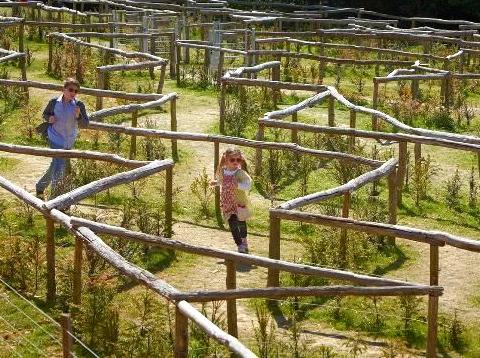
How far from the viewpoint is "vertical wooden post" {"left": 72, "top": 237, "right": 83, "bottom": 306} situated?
320 inches

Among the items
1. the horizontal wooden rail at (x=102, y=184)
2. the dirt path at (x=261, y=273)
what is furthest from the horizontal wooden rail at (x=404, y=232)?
the horizontal wooden rail at (x=102, y=184)

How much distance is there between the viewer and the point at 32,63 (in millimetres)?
20500

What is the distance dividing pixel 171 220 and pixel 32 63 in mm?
10857

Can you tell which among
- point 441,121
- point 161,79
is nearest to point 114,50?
point 161,79

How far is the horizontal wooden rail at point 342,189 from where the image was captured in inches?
356

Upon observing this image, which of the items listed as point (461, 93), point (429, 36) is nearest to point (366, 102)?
point (461, 93)

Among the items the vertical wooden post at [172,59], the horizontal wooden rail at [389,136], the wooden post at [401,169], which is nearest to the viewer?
the horizontal wooden rail at [389,136]

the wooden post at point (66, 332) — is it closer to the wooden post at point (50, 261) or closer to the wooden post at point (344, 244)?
the wooden post at point (50, 261)

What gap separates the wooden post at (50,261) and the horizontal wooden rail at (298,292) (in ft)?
7.57

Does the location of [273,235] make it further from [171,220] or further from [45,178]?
[45,178]

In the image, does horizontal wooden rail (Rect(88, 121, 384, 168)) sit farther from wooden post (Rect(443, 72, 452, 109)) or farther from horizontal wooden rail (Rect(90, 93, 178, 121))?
wooden post (Rect(443, 72, 452, 109))

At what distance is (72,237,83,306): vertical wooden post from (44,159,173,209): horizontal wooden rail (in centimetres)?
59

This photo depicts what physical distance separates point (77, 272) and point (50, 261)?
1.40 ft

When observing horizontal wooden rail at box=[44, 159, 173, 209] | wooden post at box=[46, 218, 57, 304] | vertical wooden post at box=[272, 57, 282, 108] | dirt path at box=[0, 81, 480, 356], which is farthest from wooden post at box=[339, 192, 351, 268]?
vertical wooden post at box=[272, 57, 282, 108]
